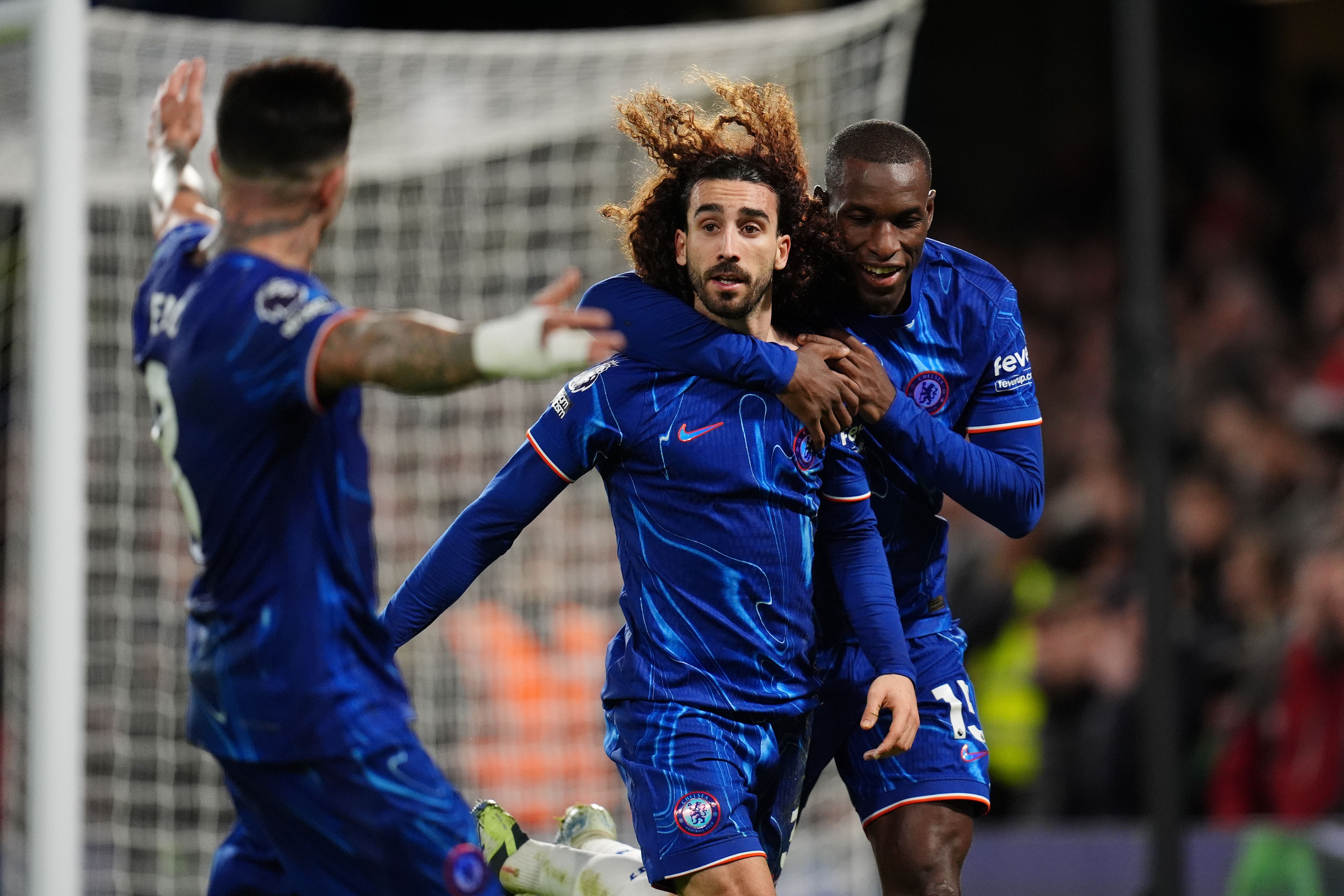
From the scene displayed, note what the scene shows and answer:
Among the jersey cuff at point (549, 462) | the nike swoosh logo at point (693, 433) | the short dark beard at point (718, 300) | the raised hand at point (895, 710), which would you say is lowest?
the raised hand at point (895, 710)

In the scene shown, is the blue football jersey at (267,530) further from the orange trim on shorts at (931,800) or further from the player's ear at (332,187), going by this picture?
the orange trim on shorts at (931,800)

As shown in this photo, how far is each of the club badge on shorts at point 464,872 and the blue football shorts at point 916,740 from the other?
90 cm

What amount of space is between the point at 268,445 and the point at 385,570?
15.4ft

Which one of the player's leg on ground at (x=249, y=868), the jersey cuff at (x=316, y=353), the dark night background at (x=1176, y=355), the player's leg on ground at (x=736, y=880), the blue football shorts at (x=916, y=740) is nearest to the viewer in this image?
the jersey cuff at (x=316, y=353)

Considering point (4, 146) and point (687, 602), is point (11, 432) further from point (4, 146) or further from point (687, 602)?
point (687, 602)

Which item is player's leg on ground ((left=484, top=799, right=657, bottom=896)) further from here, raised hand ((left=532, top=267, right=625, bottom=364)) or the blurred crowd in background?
the blurred crowd in background

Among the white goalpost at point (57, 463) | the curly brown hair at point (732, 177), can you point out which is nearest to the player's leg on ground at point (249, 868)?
the white goalpost at point (57, 463)

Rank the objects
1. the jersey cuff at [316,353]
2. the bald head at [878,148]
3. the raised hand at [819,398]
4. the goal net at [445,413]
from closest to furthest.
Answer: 1. the jersey cuff at [316,353]
2. the raised hand at [819,398]
3. the bald head at [878,148]
4. the goal net at [445,413]

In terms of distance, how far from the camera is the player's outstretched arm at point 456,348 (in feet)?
7.75

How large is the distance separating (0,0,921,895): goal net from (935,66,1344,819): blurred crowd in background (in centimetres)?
140

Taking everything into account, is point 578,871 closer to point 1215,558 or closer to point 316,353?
point 316,353

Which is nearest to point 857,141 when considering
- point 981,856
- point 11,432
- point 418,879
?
point 418,879

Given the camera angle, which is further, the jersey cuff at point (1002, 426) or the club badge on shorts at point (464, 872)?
the jersey cuff at point (1002, 426)

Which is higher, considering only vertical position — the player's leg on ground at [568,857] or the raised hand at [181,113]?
the raised hand at [181,113]
